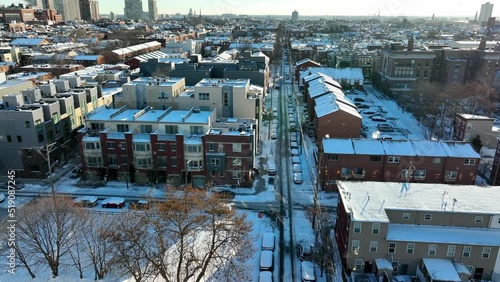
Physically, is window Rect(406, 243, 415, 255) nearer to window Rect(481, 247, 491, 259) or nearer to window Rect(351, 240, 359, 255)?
window Rect(351, 240, 359, 255)

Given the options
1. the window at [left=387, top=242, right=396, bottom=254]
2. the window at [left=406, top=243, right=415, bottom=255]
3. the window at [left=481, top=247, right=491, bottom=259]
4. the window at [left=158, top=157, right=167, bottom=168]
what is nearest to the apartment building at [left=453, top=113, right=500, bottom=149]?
the window at [left=481, top=247, right=491, bottom=259]

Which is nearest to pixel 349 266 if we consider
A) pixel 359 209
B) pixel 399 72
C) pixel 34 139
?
pixel 359 209

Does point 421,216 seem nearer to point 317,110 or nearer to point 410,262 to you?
point 410,262

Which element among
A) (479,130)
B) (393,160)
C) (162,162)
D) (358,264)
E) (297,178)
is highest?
(393,160)

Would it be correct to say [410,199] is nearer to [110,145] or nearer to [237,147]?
[237,147]

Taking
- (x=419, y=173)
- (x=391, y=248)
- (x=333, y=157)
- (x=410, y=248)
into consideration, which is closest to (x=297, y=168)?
(x=333, y=157)

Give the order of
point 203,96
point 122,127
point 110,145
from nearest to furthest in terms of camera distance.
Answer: point 110,145
point 122,127
point 203,96

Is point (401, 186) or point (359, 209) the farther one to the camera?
point (401, 186)
